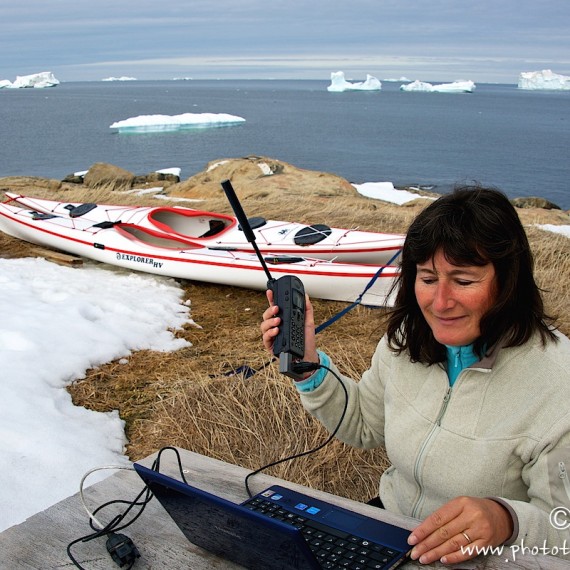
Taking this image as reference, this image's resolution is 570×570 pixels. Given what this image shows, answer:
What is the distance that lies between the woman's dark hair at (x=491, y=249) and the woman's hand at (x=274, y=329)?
342 mm

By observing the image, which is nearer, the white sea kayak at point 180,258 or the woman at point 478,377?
the woman at point 478,377

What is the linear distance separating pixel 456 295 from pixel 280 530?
0.86 meters

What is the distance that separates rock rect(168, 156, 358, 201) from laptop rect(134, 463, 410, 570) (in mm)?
10364

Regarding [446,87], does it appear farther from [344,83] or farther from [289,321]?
[289,321]

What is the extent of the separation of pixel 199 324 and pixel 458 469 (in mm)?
4841

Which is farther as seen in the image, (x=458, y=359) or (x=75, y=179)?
(x=75, y=179)

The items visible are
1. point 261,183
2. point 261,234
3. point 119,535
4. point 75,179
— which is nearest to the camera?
point 119,535

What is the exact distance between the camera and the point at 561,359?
183cm

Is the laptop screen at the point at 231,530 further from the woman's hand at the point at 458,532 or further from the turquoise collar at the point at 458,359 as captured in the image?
the turquoise collar at the point at 458,359

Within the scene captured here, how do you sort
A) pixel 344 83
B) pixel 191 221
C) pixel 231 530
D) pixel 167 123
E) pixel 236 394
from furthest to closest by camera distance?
pixel 344 83, pixel 167 123, pixel 191 221, pixel 236 394, pixel 231 530

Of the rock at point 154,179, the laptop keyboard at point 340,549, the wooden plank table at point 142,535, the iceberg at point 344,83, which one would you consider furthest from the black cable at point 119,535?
the iceberg at point 344,83

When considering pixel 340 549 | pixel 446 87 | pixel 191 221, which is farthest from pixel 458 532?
pixel 446 87

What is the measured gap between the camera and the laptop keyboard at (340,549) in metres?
1.49

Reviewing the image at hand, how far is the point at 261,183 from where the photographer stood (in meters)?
14.3
